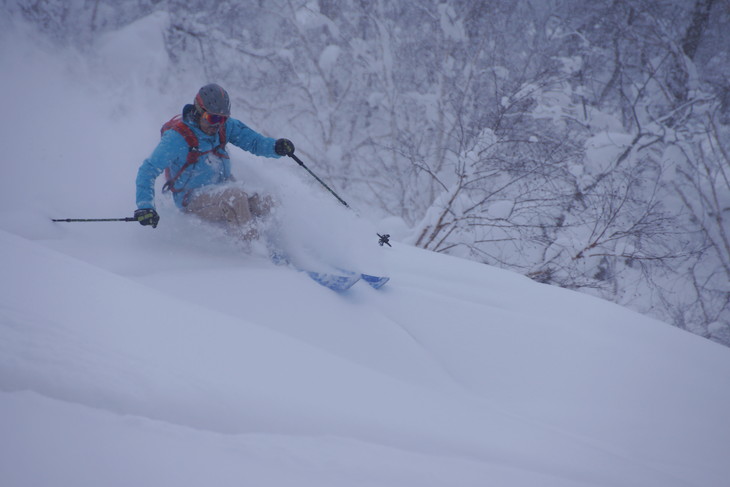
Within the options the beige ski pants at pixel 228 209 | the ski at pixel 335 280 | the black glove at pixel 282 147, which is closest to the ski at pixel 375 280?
the ski at pixel 335 280

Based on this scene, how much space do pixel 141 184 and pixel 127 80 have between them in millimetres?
6263

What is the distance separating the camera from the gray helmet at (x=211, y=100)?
2.53m

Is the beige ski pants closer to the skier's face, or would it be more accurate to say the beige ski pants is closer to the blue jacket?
the blue jacket

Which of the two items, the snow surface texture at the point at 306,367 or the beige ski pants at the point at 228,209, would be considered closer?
the snow surface texture at the point at 306,367

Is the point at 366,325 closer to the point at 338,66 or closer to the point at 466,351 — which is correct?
the point at 466,351

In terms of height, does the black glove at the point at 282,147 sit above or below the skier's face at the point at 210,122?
above

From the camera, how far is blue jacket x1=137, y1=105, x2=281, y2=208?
2.47 metres

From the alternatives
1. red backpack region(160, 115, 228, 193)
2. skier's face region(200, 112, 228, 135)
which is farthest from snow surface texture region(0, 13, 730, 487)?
skier's face region(200, 112, 228, 135)

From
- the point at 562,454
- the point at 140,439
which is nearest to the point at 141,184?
the point at 140,439

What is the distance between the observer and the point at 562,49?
27.6 feet

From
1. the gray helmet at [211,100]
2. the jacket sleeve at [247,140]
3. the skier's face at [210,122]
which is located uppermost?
the jacket sleeve at [247,140]

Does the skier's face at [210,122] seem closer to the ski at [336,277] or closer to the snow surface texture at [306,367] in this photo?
the snow surface texture at [306,367]

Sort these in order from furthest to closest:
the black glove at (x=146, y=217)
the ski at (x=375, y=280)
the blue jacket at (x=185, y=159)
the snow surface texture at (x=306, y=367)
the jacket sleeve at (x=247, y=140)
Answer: the jacket sleeve at (x=247, y=140), the ski at (x=375, y=280), the blue jacket at (x=185, y=159), the black glove at (x=146, y=217), the snow surface texture at (x=306, y=367)

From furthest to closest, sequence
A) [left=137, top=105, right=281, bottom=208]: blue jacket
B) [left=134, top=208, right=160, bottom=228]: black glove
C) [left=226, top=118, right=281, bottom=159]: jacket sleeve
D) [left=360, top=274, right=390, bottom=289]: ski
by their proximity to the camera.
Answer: [left=226, top=118, right=281, bottom=159]: jacket sleeve < [left=360, top=274, right=390, bottom=289]: ski < [left=137, top=105, right=281, bottom=208]: blue jacket < [left=134, top=208, right=160, bottom=228]: black glove
